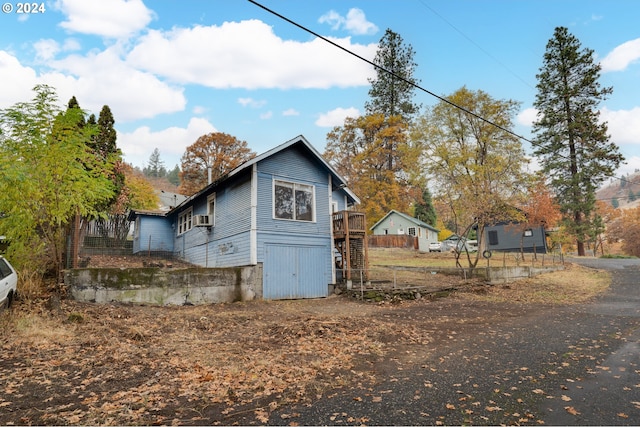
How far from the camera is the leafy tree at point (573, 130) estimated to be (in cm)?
3412

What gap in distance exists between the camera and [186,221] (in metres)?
22.9

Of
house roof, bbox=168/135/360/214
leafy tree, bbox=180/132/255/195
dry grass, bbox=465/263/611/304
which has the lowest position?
dry grass, bbox=465/263/611/304

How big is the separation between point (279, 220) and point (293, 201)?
127 centimetres

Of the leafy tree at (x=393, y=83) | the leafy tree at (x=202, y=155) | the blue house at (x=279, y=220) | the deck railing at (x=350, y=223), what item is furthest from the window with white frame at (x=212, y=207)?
the leafy tree at (x=393, y=83)

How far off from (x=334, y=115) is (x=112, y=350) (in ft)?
127

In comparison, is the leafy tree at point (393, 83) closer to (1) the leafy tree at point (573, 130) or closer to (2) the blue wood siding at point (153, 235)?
(1) the leafy tree at point (573, 130)

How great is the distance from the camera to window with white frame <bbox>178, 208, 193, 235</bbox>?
870 inches

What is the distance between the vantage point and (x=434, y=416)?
4.14 m

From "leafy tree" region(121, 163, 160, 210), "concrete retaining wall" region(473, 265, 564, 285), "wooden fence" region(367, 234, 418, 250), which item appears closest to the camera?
"concrete retaining wall" region(473, 265, 564, 285)

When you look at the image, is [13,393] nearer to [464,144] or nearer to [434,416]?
[434,416]

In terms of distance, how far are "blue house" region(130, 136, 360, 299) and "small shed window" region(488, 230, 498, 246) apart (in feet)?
99.8

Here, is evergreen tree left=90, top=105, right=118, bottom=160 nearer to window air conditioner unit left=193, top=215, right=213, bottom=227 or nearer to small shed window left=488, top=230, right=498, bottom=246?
window air conditioner unit left=193, top=215, right=213, bottom=227

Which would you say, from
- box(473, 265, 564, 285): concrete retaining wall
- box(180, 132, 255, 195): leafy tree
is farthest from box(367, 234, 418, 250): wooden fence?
box(473, 265, 564, 285): concrete retaining wall

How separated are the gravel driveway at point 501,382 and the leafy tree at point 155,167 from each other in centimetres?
12125
